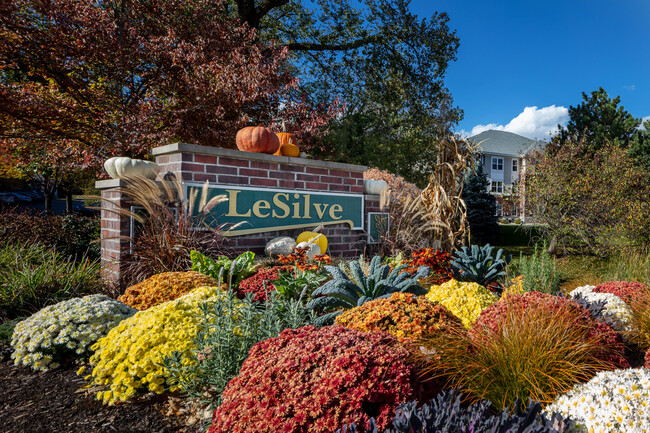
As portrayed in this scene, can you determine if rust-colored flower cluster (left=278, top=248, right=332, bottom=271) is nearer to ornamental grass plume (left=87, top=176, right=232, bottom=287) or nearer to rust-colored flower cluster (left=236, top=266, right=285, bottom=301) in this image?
rust-colored flower cluster (left=236, top=266, right=285, bottom=301)

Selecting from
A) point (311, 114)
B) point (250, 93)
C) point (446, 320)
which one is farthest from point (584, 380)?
point (311, 114)

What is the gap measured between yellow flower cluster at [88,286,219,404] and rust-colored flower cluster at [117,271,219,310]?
2.55 feet

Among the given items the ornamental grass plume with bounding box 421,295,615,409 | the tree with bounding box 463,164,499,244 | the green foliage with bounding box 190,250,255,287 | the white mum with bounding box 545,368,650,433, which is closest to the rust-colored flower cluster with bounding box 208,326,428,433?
the ornamental grass plume with bounding box 421,295,615,409

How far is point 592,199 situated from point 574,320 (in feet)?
33.9

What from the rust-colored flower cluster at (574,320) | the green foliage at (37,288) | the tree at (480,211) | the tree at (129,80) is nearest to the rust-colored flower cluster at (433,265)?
the rust-colored flower cluster at (574,320)

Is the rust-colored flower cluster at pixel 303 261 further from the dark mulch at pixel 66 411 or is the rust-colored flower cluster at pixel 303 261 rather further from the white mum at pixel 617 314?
the white mum at pixel 617 314

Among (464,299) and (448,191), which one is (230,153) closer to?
(464,299)

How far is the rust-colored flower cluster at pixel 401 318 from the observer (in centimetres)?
226

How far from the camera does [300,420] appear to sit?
1.50m

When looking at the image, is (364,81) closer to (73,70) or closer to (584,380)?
(73,70)

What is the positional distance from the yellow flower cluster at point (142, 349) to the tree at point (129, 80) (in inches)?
234

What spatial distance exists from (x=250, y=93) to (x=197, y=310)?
6.23 m

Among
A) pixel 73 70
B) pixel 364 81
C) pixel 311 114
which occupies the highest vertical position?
pixel 364 81

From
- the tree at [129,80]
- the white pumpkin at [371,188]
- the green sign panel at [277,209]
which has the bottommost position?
the green sign panel at [277,209]
